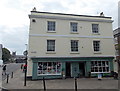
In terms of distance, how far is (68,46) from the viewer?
17203 mm

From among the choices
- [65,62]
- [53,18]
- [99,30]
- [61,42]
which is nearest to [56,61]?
[65,62]

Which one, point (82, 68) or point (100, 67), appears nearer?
point (100, 67)

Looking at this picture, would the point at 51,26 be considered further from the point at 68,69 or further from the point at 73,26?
the point at 68,69

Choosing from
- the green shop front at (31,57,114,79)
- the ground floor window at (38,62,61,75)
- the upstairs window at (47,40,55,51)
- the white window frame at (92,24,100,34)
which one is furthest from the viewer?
the white window frame at (92,24,100,34)

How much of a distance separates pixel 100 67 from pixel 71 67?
4193 millimetres

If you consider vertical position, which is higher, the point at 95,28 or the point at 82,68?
the point at 95,28

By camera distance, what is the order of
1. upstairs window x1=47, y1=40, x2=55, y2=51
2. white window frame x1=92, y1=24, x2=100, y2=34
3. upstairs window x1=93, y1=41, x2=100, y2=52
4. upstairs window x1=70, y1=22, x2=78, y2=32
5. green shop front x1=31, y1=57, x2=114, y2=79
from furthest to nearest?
white window frame x1=92, y1=24, x2=100, y2=34, upstairs window x1=93, y1=41, x2=100, y2=52, upstairs window x1=70, y1=22, x2=78, y2=32, upstairs window x1=47, y1=40, x2=55, y2=51, green shop front x1=31, y1=57, x2=114, y2=79

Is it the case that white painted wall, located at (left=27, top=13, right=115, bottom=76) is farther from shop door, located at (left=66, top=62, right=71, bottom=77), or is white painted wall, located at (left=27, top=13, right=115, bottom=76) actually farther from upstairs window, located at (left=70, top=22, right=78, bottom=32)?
shop door, located at (left=66, top=62, right=71, bottom=77)

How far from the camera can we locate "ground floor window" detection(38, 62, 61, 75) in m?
16.2

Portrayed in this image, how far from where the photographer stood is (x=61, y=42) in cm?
1709

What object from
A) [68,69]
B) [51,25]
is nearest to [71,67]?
[68,69]

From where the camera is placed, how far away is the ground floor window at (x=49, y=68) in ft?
53.3

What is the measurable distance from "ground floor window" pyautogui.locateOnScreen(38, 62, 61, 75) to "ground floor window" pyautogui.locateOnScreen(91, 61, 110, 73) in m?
4.86

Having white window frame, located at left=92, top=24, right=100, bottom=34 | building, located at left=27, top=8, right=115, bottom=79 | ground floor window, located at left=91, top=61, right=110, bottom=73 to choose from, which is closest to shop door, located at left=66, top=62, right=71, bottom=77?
building, located at left=27, top=8, right=115, bottom=79
